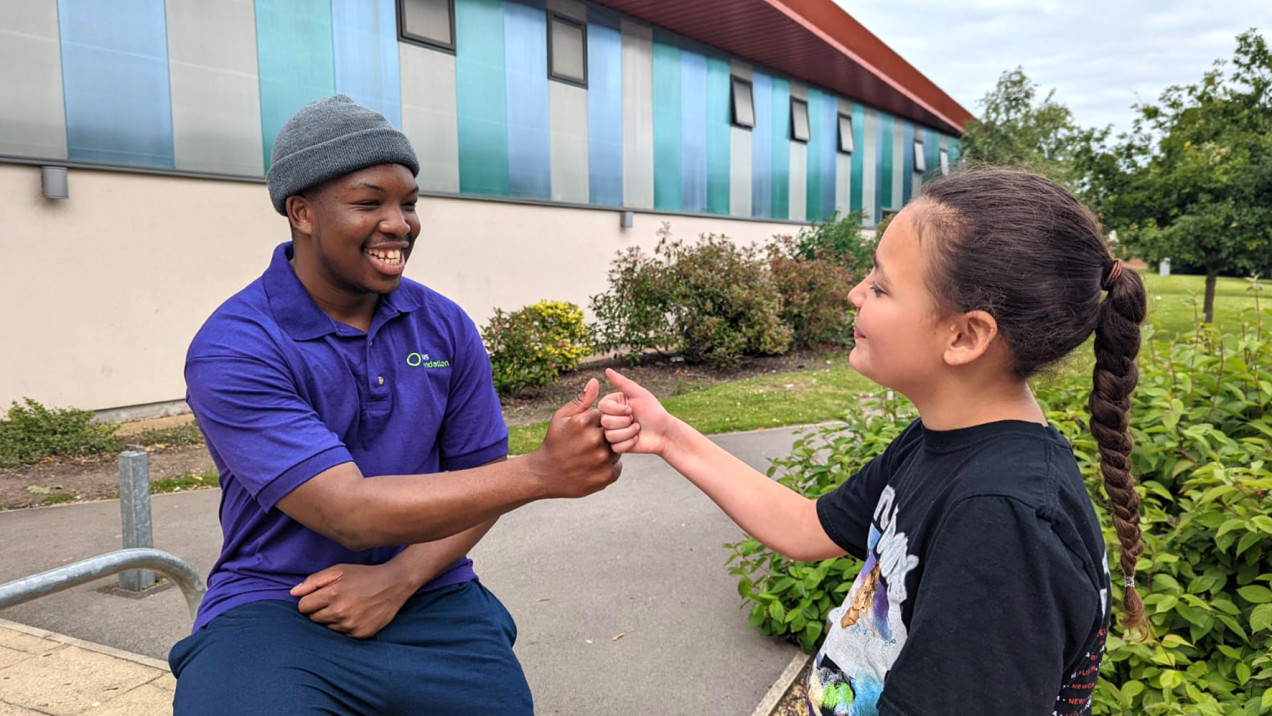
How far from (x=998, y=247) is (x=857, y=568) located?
2.19 m

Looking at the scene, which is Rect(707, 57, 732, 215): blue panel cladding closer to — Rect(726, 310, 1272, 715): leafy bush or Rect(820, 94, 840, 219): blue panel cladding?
Rect(820, 94, 840, 219): blue panel cladding

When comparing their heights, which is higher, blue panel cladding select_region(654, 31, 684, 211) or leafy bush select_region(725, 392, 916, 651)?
blue panel cladding select_region(654, 31, 684, 211)

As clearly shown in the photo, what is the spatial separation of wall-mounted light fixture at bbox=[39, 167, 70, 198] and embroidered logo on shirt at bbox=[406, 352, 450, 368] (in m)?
7.32

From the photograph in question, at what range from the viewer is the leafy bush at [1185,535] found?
2.50m

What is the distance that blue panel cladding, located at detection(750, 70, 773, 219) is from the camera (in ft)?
60.4

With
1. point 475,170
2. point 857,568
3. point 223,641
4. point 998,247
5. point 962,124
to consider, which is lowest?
point 857,568

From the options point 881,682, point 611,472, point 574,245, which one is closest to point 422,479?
point 611,472

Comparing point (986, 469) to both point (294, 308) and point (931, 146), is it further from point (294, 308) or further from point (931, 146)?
point (931, 146)

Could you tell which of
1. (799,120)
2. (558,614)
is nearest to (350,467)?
(558,614)

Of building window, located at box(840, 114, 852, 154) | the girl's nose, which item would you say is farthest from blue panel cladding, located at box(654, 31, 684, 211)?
the girl's nose

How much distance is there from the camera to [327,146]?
220 cm

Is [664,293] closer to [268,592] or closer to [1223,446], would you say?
[1223,446]

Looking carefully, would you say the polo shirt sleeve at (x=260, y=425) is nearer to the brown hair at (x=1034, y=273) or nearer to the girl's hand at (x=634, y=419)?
the girl's hand at (x=634, y=419)

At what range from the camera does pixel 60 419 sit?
7621 millimetres
